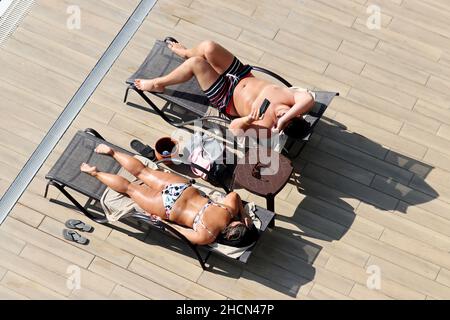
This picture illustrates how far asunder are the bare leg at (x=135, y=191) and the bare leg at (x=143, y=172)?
7cm

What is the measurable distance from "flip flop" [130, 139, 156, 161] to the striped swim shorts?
76 cm

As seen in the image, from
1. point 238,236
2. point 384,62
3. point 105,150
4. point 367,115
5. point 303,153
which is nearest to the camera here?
point 238,236

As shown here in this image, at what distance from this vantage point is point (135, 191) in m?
6.87

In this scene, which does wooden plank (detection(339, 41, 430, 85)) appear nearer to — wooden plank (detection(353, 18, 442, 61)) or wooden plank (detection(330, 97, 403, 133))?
wooden plank (detection(353, 18, 442, 61))

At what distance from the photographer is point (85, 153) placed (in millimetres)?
7254

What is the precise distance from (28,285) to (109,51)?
267 cm

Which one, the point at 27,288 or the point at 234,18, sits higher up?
the point at 234,18

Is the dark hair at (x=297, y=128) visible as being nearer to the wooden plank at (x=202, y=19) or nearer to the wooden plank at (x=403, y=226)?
the wooden plank at (x=403, y=226)

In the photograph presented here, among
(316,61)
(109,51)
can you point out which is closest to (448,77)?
(316,61)

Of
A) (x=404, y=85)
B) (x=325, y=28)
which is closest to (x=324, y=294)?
(x=404, y=85)

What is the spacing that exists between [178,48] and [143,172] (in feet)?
4.70

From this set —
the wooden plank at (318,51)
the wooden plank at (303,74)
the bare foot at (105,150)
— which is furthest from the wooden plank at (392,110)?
the bare foot at (105,150)

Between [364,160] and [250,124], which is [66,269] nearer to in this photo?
[250,124]

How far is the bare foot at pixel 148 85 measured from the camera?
747 cm
